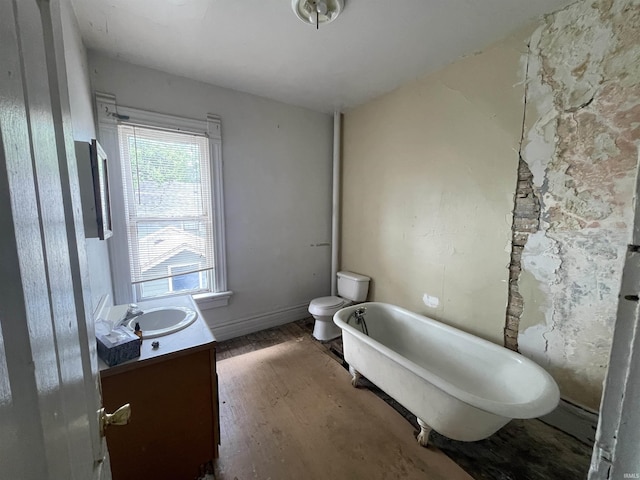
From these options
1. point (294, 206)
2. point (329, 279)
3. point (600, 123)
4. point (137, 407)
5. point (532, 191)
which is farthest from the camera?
point (329, 279)

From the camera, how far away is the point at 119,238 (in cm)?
203

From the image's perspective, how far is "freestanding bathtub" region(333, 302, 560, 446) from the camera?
1295mm

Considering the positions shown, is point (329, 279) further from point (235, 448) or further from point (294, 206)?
point (235, 448)

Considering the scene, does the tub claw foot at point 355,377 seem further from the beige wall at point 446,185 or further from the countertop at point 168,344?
the countertop at point 168,344

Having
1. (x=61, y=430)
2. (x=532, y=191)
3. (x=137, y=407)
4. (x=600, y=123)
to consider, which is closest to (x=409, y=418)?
(x=137, y=407)

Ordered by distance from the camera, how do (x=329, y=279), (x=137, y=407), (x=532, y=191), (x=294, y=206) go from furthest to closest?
(x=329, y=279) < (x=294, y=206) < (x=532, y=191) < (x=137, y=407)

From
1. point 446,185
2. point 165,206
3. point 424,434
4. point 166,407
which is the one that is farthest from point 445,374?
point 165,206

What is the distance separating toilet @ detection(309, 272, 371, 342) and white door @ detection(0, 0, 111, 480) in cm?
219

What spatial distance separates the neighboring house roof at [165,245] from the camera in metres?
2.17

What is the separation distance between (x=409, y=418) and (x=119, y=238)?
2.50 meters

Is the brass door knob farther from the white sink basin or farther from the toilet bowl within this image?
the toilet bowl

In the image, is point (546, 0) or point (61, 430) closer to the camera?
point (61, 430)

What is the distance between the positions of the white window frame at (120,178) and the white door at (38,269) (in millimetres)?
1739

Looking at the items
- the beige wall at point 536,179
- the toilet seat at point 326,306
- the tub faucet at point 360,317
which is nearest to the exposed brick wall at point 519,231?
the beige wall at point 536,179
